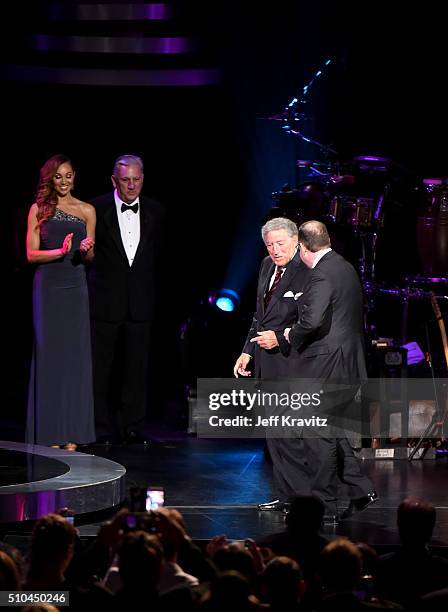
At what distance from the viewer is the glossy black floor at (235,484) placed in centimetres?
656

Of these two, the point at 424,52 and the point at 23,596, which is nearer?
the point at 23,596

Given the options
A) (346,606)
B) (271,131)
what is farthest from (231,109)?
(346,606)

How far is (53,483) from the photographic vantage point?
661cm

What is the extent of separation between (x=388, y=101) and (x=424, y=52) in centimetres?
51

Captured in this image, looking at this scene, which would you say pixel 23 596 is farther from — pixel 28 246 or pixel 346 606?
pixel 28 246

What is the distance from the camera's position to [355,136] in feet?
35.1

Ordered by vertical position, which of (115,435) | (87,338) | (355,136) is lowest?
(115,435)

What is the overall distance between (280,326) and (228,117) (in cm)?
412

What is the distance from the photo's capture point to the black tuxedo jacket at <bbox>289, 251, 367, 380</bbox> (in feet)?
22.3

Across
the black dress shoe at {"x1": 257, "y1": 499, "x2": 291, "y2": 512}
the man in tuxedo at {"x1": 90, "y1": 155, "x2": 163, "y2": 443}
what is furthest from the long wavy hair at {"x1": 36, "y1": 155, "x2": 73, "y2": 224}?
the black dress shoe at {"x1": 257, "y1": 499, "x2": 291, "y2": 512}

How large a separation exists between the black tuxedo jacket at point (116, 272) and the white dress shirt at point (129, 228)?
3 centimetres

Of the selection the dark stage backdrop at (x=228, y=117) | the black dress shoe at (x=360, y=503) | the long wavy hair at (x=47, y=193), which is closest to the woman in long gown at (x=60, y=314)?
the long wavy hair at (x=47, y=193)

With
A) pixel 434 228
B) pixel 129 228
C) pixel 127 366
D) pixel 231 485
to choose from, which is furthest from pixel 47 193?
pixel 434 228

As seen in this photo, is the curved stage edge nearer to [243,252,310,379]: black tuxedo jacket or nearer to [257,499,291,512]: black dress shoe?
[257,499,291,512]: black dress shoe
